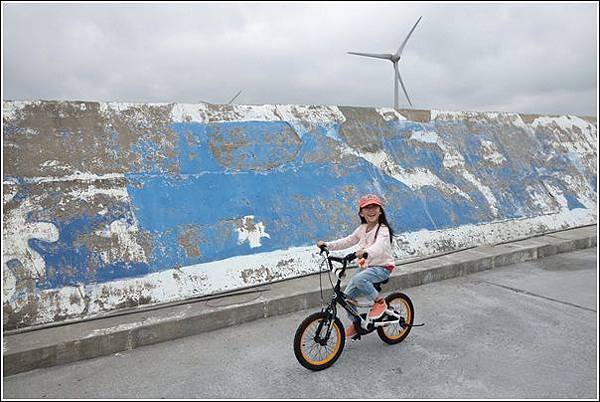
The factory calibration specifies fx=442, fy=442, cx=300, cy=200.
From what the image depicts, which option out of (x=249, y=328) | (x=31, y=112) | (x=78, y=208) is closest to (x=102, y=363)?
(x=249, y=328)

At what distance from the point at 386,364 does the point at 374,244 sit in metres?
0.96

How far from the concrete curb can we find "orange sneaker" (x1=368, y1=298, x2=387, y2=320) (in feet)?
3.81

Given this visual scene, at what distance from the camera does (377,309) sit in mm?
3764

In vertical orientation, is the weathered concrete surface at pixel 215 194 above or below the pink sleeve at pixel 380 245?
above

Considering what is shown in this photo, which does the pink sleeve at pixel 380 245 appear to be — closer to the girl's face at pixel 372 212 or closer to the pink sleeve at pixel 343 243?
the girl's face at pixel 372 212

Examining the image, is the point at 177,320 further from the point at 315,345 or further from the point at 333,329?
the point at 333,329

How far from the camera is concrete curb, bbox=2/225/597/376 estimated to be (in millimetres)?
3652

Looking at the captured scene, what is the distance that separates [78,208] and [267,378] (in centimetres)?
290

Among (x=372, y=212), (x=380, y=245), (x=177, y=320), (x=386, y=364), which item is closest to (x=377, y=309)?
(x=386, y=364)

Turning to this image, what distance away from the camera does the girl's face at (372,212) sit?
147 inches

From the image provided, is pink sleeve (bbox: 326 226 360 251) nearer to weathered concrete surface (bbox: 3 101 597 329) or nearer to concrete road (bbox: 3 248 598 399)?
concrete road (bbox: 3 248 598 399)

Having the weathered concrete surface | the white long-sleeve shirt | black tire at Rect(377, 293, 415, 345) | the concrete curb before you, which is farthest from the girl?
the weathered concrete surface

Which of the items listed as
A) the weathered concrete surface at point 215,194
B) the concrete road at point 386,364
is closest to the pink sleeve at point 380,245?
the concrete road at point 386,364

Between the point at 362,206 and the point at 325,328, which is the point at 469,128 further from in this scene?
the point at 325,328
